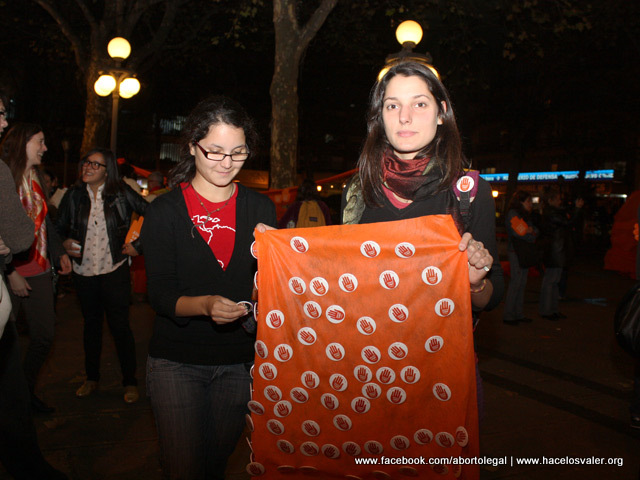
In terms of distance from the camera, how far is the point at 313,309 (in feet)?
7.64

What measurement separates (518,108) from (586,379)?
27408mm

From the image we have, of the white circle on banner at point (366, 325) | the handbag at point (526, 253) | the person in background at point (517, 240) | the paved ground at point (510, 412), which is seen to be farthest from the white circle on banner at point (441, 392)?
the handbag at point (526, 253)

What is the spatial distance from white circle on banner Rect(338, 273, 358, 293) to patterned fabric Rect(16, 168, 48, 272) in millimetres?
3143

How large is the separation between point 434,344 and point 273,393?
0.72 m

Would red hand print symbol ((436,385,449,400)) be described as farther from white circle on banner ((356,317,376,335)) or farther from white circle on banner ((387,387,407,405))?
white circle on banner ((356,317,376,335))

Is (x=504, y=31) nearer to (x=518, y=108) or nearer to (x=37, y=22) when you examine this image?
(x=37, y=22)

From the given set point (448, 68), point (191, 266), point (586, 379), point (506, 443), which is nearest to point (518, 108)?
point (448, 68)

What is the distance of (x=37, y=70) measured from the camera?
31031mm

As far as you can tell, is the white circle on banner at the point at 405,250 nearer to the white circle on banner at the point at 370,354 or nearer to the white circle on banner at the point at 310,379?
the white circle on banner at the point at 370,354

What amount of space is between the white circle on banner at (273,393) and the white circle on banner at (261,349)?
13cm

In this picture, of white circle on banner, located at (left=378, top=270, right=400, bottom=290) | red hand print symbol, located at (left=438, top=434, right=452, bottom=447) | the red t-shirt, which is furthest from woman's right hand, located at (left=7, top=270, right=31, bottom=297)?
red hand print symbol, located at (left=438, top=434, right=452, bottom=447)

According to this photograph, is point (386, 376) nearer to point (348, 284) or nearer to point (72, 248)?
point (348, 284)

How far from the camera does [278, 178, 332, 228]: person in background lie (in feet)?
29.0

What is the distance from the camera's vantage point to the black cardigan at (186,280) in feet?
8.43
